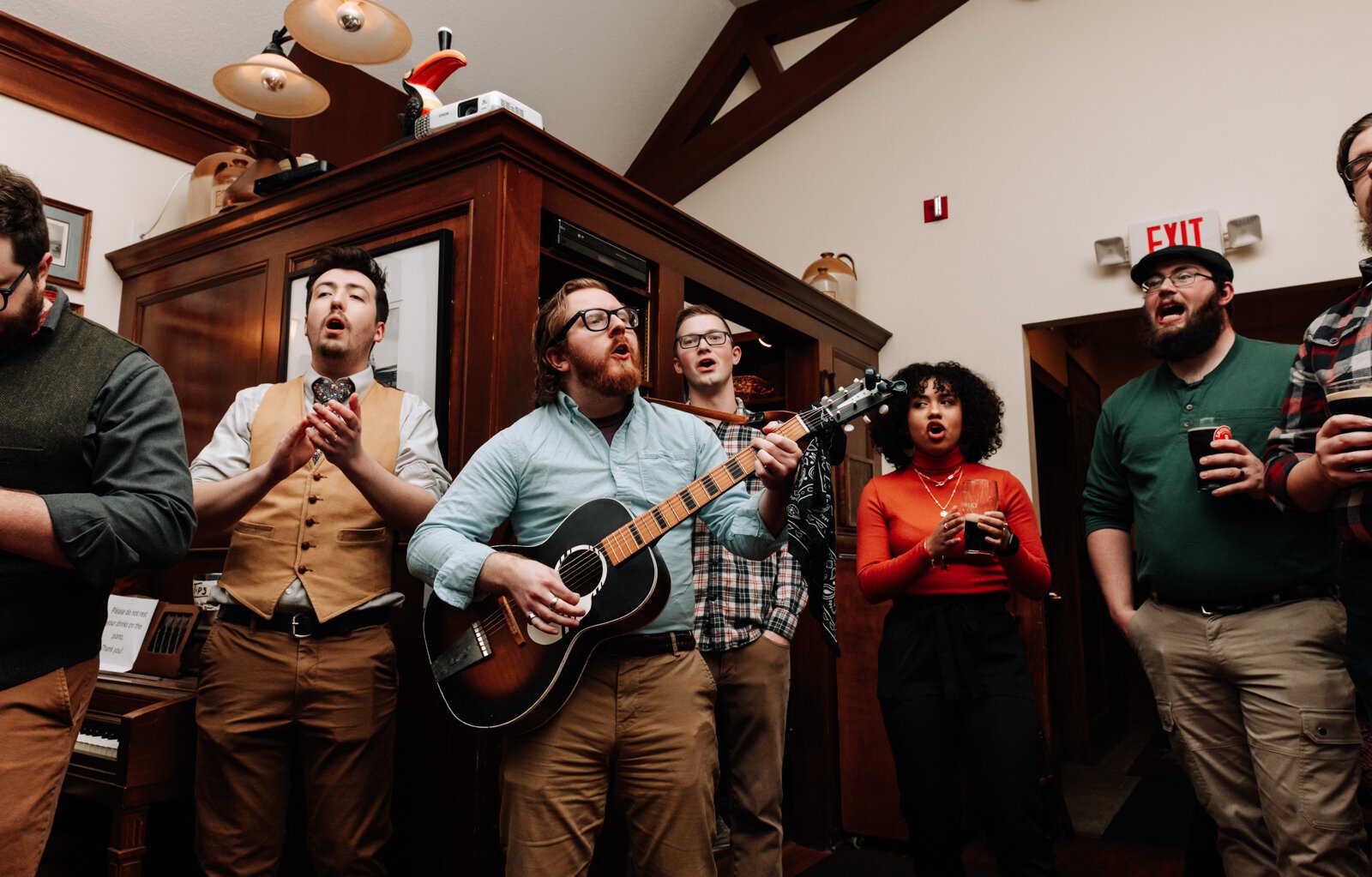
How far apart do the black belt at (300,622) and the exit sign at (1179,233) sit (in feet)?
12.1

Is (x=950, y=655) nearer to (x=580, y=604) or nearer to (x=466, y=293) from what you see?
(x=580, y=604)

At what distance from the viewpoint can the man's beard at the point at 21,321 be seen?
1431 mm

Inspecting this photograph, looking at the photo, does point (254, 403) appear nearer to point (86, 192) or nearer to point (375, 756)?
point (375, 756)

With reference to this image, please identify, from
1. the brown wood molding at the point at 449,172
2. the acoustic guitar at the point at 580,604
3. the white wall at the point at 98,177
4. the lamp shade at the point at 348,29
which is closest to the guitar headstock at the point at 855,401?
the acoustic guitar at the point at 580,604

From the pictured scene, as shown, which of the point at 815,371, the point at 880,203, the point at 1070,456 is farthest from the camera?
the point at 1070,456

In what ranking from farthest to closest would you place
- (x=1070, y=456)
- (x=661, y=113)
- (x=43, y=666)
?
1. (x=661, y=113)
2. (x=1070, y=456)
3. (x=43, y=666)

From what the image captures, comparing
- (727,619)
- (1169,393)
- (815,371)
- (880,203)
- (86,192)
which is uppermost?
(880,203)

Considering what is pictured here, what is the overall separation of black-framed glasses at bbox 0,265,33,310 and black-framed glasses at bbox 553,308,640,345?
960mm

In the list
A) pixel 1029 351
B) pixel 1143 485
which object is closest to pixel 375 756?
pixel 1143 485

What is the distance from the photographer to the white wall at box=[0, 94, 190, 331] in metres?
3.50

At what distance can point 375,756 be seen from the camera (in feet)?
6.93

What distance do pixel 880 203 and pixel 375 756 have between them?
4056mm

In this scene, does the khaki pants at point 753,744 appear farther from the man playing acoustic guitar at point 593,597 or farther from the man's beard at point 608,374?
the man's beard at point 608,374

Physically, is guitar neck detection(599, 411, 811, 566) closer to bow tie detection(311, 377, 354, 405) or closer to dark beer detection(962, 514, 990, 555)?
dark beer detection(962, 514, 990, 555)
